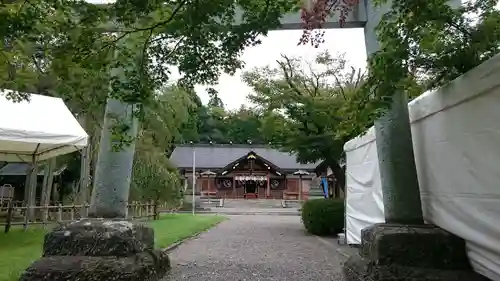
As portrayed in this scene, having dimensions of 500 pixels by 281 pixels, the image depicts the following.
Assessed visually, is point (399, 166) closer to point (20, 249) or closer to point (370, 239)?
point (370, 239)

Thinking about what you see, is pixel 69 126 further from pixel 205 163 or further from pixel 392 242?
pixel 205 163

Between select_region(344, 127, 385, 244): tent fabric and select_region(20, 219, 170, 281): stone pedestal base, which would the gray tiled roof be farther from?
select_region(20, 219, 170, 281): stone pedestal base

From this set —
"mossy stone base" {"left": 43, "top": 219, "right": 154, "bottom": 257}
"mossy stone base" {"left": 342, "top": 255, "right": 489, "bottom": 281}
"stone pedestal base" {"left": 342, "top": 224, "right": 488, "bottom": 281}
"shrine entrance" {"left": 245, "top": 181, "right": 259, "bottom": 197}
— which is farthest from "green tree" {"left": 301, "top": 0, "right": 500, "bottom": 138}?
"shrine entrance" {"left": 245, "top": 181, "right": 259, "bottom": 197}

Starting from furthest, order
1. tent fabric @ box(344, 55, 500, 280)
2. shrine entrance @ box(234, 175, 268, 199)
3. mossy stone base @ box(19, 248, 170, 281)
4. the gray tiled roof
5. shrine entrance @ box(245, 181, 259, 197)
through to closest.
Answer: the gray tiled roof
shrine entrance @ box(245, 181, 259, 197)
shrine entrance @ box(234, 175, 268, 199)
mossy stone base @ box(19, 248, 170, 281)
tent fabric @ box(344, 55, 500, 280)

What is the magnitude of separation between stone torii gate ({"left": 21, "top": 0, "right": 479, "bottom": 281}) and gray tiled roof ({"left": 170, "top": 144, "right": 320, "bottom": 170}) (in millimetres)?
34322

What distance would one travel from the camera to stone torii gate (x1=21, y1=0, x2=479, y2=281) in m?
3.53

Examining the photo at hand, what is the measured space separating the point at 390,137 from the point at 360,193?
3.16 metres

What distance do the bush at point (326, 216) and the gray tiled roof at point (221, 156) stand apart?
27022 mm

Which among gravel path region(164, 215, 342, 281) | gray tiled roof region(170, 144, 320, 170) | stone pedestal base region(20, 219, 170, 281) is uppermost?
gray tiled roof region(170, 144, 320, 170)

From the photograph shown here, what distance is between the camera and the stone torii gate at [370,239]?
353cm

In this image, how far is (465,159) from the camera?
329 centimetres

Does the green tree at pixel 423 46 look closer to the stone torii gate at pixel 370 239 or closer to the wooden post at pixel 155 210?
the stone torii gate at pixel 370 239

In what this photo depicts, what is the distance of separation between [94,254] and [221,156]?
124 ft

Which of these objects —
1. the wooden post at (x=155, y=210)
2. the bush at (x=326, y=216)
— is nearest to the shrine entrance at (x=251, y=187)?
the wooden post at (x=155, y=210)
